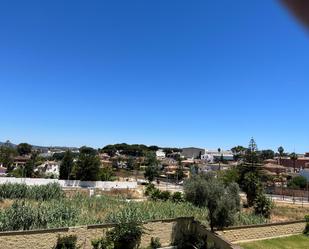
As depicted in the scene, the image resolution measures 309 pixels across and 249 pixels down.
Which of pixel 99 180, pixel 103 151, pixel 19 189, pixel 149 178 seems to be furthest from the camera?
pixel 103 151

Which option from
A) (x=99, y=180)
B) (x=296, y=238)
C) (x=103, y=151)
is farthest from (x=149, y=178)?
(x=103, y=151)

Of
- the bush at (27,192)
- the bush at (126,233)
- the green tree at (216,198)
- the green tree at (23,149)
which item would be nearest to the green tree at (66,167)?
the bush at (27,192)

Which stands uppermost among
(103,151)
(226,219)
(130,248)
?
(103,151)

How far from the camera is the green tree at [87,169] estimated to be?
219 feet

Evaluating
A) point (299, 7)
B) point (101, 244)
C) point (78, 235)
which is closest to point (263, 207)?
point (101, 244)

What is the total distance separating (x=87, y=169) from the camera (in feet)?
219

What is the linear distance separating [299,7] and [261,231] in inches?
911

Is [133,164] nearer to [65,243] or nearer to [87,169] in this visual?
[87,169]

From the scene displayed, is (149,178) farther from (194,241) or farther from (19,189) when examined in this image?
(194,241)

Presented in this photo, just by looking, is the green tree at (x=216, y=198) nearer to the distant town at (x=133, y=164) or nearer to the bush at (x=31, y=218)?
the distant town at (x=133, y=164)

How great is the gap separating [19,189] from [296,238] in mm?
29956

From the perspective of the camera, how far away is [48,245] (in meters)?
17.0

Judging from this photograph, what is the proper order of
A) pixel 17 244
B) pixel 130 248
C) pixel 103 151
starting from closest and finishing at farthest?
pixel 17 244 → pixel 130 248 → pixel 103 151

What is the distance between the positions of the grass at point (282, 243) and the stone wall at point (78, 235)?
460 cm
